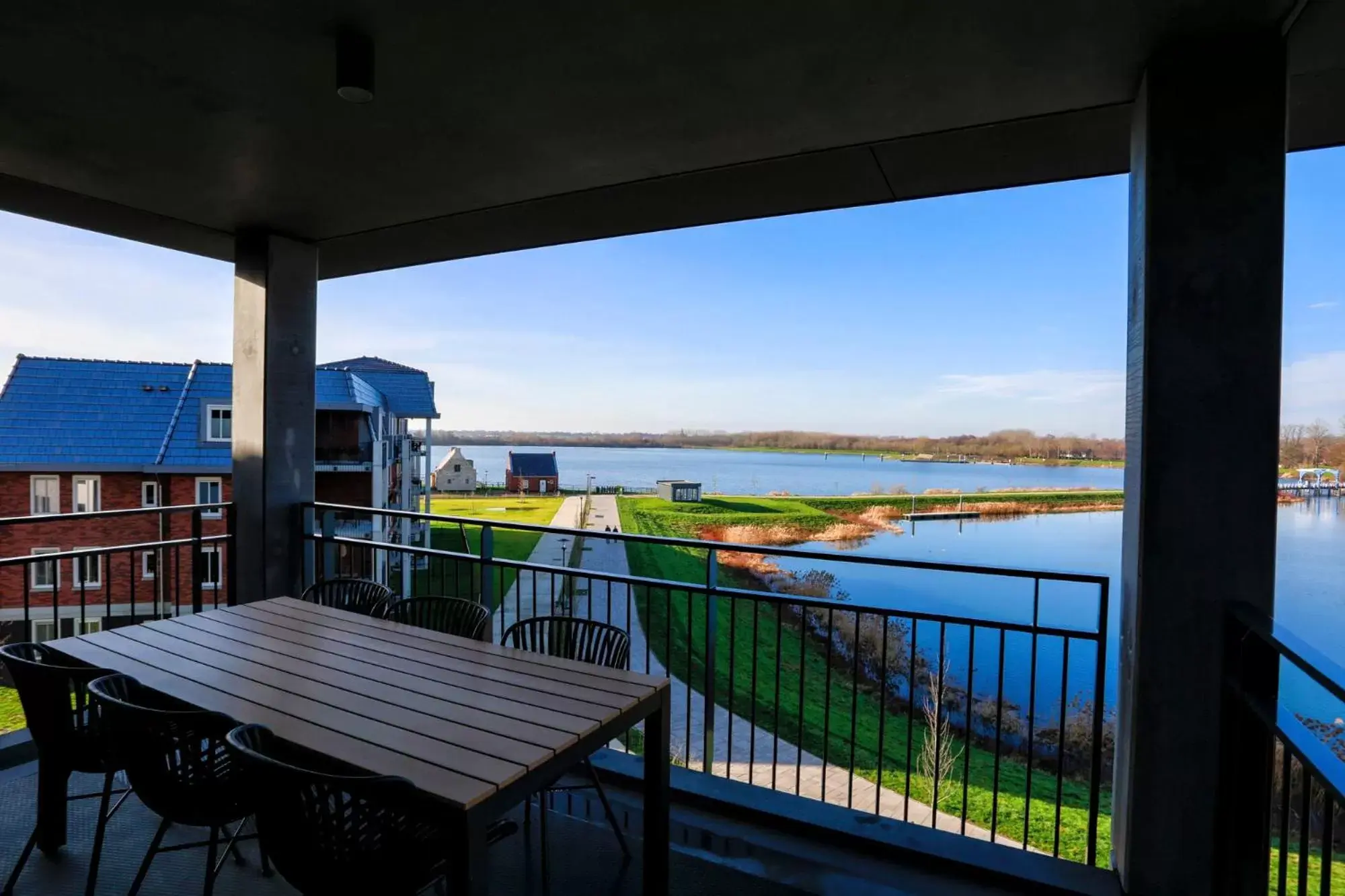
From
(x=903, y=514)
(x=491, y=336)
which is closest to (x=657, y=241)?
(x=491, y=336)

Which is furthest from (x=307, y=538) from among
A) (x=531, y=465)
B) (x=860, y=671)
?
(x=531, y=465)

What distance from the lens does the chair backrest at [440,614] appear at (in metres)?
2.89

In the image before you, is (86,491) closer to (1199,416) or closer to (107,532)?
(107,532)

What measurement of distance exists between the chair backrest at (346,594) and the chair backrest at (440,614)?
21cm

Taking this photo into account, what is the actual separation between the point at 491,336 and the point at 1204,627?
33.8 m

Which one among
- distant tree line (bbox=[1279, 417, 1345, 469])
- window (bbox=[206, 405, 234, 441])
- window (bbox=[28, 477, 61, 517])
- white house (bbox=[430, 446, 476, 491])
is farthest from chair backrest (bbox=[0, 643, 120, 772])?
white house (bbox=[430, 446, 476, 491])

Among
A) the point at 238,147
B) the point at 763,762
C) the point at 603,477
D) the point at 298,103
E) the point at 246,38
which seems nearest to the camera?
the point at 246,38

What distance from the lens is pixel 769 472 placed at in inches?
1041

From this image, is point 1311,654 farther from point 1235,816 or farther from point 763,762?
point 763,762

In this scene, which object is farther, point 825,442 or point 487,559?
point 825,442

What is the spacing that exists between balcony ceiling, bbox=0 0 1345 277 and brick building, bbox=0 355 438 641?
40.9 feet

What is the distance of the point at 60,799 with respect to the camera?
2.39 meters

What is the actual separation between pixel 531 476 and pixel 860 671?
25.3 m

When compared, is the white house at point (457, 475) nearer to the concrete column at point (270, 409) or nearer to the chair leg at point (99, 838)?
the concrete column at point (270, 409)
